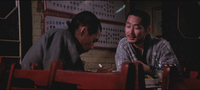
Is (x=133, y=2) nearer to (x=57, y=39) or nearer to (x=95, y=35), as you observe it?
(x=95, y=35)

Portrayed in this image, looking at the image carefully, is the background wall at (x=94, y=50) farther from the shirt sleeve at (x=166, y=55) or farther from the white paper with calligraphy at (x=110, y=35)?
the shirt sleeve at (x=166, y=55)

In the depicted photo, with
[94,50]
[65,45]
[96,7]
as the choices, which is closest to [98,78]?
[65,45]

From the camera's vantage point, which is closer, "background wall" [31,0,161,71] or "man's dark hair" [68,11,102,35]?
"man's dark hair" [68,11,102,35]

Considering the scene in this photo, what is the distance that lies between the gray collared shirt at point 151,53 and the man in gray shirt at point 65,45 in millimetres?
599

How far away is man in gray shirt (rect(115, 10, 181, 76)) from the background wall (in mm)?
1515

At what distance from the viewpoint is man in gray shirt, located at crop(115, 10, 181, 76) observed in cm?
217

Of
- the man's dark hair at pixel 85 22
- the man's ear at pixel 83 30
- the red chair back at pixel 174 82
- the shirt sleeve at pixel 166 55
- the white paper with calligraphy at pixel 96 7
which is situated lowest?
the shirt sleeve at pixel 166 55

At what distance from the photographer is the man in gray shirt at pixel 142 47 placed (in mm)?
2168

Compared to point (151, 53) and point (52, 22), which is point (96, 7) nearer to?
point (52, 22)

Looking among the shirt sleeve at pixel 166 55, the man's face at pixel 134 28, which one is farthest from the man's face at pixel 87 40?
the shirt sleeve at pixel 166 55

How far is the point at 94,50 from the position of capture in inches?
152

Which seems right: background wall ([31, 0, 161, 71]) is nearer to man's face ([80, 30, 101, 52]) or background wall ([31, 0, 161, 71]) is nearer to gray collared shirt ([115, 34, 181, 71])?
gray collared shirt ([115, 34, 181, 71])

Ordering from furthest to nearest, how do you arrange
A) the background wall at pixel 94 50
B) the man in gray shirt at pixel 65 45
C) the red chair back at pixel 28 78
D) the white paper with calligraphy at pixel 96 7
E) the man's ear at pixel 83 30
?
the white paper with calligraphy at pixel 96 7 < the background wall at pixel 94 50 < the man's ear at pixel 83 30 < the man in gray shirt at pixel 65 45 < the red chair back at pixel 28 78

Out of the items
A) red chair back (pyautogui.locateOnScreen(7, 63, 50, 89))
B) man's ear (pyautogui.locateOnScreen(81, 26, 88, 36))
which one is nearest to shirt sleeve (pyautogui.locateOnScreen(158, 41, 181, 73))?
man's ear (pyautogui.locateOnScreen(81, 26, 88, 36))
